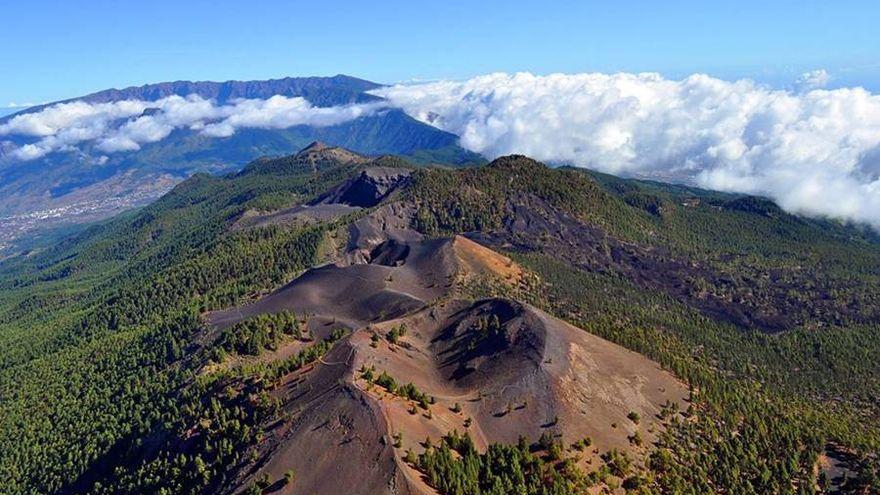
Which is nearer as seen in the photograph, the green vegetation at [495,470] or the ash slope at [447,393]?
the green vegetation at [495,470]

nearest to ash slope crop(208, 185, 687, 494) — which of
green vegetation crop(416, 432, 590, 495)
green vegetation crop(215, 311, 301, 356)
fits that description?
green vegetation crop(416, 432, 590, 495)

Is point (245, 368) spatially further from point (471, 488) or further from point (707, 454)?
point (707, 454)

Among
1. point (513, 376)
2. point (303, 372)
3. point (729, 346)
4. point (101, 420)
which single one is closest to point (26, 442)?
point (101, 420)

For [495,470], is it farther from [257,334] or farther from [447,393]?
Result: [257,334]

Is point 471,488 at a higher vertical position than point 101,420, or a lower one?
higher

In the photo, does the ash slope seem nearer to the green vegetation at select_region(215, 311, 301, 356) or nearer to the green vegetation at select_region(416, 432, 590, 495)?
the green vegetation at select_region(416, 432, 590, 495)

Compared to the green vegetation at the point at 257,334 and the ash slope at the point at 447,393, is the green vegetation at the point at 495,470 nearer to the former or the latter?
the ash slope at the point at 447,393

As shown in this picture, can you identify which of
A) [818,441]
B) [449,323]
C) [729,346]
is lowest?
[729,346]

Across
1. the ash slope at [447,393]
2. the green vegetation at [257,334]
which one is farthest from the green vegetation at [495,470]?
the green vegetation at [257,334]

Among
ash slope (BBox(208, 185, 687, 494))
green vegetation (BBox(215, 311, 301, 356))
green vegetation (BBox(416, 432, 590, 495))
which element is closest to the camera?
green vegetation (BBox(416, 432, 590, 495))

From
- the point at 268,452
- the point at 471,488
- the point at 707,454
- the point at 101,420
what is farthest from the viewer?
the point at 101,420

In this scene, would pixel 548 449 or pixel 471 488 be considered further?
pixel 548 449
